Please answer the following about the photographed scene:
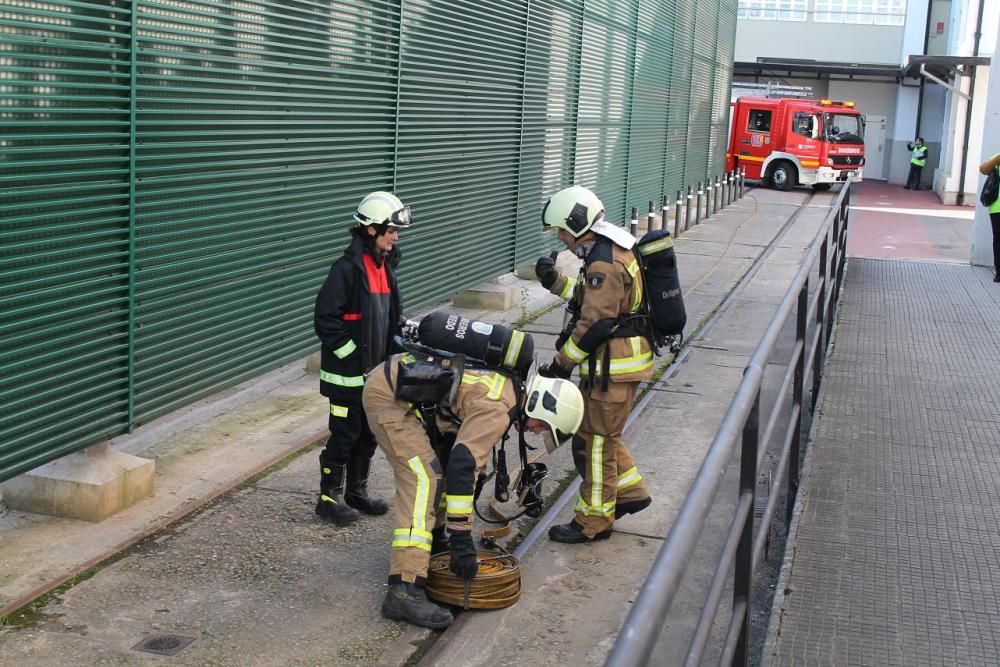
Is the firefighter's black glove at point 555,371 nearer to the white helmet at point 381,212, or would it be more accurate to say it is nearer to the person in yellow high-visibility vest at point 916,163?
the white helmet at point 381,212

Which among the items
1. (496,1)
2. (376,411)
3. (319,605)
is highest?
(496,1)

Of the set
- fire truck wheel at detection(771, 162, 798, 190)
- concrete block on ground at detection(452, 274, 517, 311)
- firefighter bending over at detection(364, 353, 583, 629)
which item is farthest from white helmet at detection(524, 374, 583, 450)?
fire truck wheel at detection(771, 162, 798, 190)

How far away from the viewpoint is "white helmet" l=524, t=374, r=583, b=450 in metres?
5.05

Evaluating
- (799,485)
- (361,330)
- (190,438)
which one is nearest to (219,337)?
(190,438)

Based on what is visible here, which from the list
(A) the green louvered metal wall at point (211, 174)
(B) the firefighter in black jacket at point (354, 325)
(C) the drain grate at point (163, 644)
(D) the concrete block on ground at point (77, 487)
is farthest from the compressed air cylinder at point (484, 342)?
(D) the concrete block on ground at point (77, 487)

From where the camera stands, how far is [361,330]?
20.7 ft

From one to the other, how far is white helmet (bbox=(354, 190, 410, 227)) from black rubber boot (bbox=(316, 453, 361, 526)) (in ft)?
4.20

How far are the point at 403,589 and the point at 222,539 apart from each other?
128 cm

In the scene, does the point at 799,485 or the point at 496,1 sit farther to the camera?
the point at 496,1

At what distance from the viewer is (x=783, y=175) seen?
34.3m

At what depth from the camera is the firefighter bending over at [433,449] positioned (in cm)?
501

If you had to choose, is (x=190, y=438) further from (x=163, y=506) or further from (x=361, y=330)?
(x=361, y=330)

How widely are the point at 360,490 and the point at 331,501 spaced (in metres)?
0.25

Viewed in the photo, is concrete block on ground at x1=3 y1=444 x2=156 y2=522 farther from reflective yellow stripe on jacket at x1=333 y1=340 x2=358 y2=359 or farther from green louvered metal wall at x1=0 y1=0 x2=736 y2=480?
reflective yellow stripe on jacket at x1=333 y1=340 x2=358 y2=359
